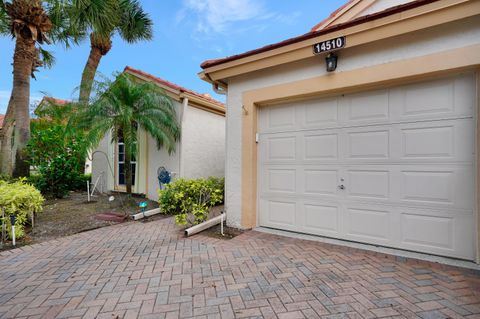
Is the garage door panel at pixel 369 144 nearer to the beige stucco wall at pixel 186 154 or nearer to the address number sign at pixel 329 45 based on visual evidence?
the address number sign at pixel 329 45

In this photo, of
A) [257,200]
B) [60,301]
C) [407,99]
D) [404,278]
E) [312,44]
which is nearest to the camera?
[60,301]

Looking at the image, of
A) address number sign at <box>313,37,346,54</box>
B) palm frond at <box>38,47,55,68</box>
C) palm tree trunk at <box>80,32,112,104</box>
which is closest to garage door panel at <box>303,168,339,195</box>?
address number sign at <box>313,37,346,54</box>

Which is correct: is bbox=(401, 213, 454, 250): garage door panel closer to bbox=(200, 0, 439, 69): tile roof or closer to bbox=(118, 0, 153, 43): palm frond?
bbox=(200, 0, 439, 69): tile roof

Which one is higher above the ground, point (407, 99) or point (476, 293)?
point (407, 99)

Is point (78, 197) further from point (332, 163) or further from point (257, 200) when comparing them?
point (332, 163)

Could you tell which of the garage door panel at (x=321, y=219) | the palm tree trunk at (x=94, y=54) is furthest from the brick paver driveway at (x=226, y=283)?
the palm tree trunk at (x=94, y=54)

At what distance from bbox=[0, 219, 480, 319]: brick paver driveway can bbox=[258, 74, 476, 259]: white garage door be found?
1.84 ft

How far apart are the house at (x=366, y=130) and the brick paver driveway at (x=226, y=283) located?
2.33 ft

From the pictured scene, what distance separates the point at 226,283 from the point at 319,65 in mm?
4186

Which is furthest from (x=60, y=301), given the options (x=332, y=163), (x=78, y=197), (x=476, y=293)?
(x=78, y=197)

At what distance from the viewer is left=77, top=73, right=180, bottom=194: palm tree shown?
7.22 m

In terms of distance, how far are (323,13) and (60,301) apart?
9.99 metres

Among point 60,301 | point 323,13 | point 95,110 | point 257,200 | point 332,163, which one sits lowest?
point 60,301

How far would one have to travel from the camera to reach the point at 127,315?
2486 mm
